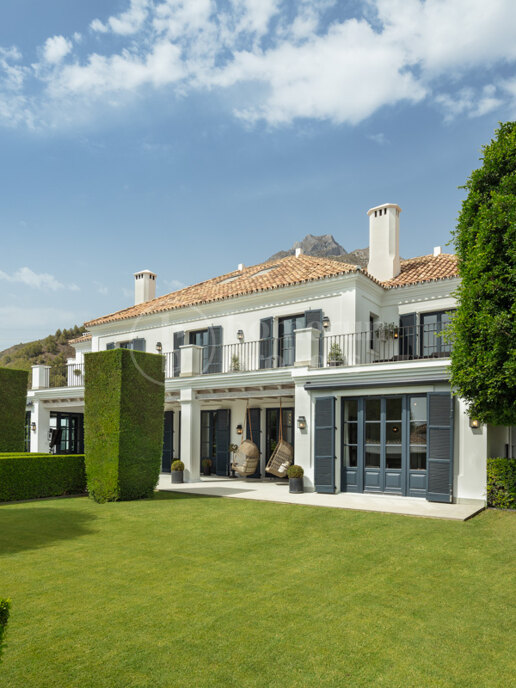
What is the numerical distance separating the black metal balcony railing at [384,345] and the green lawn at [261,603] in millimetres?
6177

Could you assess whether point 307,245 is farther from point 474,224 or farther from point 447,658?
point 447,658

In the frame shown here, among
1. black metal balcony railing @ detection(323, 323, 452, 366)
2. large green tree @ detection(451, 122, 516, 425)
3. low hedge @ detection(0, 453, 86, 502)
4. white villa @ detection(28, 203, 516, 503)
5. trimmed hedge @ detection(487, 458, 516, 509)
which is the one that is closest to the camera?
large green tree @ detection(451, 122, 516, 425)

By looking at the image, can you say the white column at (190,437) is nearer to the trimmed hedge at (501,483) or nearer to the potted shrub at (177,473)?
the potted shrub at (177,473)

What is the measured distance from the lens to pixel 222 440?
1916 cm

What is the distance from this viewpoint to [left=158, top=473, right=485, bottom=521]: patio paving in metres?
10.6

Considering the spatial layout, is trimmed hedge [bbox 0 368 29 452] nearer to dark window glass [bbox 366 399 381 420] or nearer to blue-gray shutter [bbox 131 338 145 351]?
blue-gray shutter [bbox 131 338 145 351]

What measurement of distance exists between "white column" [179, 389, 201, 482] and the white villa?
0.14 feet

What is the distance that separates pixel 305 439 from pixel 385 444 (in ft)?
7.62

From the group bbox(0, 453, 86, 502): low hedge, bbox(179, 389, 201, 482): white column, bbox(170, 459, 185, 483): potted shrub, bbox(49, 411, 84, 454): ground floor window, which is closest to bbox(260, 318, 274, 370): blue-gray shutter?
bbox(179, 389, 201, 482): white column

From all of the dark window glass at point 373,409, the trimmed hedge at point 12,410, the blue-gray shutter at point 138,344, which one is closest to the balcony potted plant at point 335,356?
the dark window glass at point 373,409

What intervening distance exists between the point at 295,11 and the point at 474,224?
6.66m

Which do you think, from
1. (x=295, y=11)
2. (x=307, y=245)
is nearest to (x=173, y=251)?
(x=295, y=11)

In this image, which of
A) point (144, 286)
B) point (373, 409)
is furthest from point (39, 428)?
point (373, 409)

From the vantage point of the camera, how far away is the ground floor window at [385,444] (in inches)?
491
